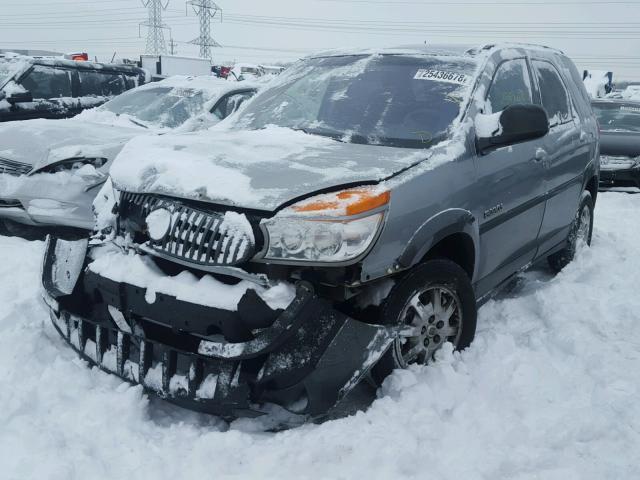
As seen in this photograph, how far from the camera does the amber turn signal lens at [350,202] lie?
242 cm

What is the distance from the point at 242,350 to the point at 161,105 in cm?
513

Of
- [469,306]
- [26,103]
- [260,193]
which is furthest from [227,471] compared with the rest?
[26,103]

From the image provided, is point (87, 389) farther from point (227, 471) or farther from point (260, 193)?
point (260, 193)

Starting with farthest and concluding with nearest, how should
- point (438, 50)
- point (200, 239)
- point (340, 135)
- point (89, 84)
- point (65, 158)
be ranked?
1. point (89, 84)
2. point (65, 158)
3. point (438, 50)
4. point (340, 135)
5. point (200, 239)

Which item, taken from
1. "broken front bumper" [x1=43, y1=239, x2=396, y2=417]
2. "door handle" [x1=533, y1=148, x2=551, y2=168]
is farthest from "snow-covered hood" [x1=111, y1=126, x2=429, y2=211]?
"door handle" [x1=533, y1=148, x2=551, y2=168]

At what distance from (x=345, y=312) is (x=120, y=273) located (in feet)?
3.25

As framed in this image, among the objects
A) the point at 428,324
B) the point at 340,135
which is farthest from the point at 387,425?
the point at 340,135

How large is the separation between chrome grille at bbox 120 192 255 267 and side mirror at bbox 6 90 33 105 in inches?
258

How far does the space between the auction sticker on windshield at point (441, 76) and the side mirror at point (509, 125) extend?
11.8 inches

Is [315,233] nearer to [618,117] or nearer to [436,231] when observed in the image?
[436,231]

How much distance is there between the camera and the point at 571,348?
138 inches

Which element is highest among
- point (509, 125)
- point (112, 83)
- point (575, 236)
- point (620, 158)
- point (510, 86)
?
point (510, 86)

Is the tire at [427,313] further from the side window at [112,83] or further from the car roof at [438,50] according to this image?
the side window at [112,83]

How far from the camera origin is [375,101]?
11.6 ft
